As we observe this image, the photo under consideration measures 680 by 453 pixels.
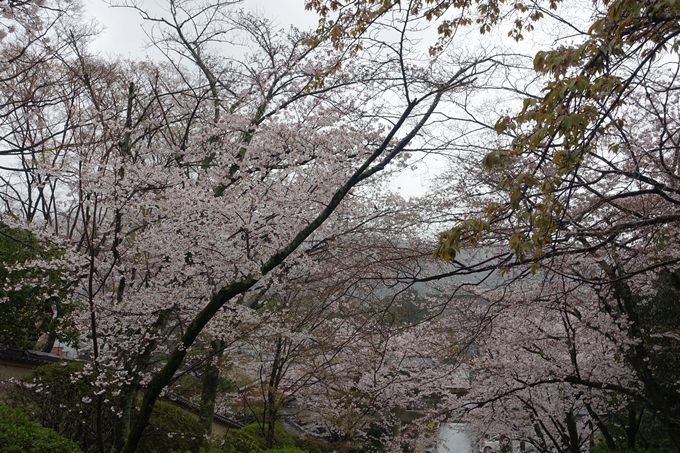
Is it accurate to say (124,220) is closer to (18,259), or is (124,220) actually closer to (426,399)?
(18,259)

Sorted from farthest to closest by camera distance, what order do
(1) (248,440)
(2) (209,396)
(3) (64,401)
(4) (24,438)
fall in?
1. (2) (209,396)
2. (1) (248,440)
3. (3) (64,401)
4. (4) (24,438)

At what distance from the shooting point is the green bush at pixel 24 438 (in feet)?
15.6

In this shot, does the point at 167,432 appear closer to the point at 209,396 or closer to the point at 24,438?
the point at 24,438

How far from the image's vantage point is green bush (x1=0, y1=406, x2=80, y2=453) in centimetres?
474

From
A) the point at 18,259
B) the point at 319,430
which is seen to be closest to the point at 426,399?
the point at 319,430

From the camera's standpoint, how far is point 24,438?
493cm

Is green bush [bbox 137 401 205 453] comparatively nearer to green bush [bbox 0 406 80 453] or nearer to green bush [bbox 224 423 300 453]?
green bush [bbox 224 423 300 453]

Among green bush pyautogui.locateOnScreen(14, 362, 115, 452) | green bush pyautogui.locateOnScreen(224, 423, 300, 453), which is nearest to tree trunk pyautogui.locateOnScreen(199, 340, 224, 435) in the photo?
green bush pyautogui.locateOnScreen(224, 423, 300, 453)

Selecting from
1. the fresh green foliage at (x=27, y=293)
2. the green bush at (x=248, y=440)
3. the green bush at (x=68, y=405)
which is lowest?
the green bush at (x=248, y=440)

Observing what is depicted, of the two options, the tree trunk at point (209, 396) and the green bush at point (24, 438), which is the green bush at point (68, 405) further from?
the tree trunk at point (209, 396)

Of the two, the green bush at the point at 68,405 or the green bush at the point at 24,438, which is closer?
the green bush at the point at 24,438

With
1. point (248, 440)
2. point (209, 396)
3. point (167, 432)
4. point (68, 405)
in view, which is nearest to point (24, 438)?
point (68, 405)

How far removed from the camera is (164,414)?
781cm

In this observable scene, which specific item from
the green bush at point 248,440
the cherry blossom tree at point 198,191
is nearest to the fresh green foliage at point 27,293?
the cherry blossom tree at point 198,191
